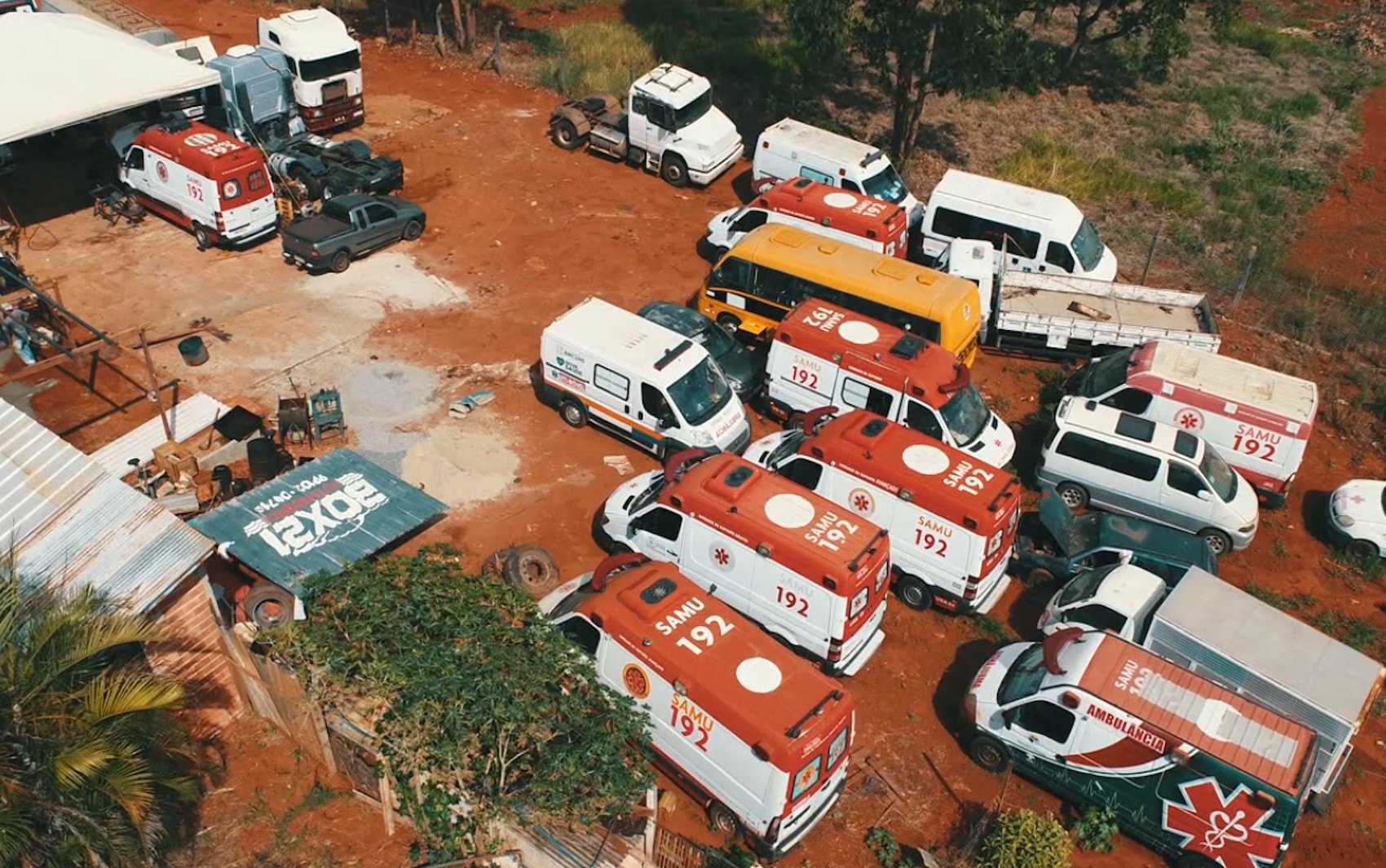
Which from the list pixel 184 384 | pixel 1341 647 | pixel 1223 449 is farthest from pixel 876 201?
pixel 184 384

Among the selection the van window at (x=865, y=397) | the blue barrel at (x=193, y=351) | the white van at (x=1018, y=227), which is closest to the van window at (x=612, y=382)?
the van window at (x=865, y=397)

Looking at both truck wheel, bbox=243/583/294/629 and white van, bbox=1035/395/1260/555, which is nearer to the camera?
truck wheel, bbox=243/583/294/629

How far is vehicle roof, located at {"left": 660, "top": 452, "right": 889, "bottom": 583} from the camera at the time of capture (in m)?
14.7

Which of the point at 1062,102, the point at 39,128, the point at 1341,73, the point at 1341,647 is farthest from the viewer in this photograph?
the point at 1341,73

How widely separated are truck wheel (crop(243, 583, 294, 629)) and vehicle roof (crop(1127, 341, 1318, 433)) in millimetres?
15295

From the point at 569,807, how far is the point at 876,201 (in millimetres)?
17044

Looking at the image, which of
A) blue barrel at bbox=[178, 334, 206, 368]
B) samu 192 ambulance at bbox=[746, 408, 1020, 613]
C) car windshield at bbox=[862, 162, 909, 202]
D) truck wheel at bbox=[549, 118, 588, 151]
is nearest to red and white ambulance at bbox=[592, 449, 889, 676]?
samu 192 ambulance at bbox=[746, 408, 1020, 613]

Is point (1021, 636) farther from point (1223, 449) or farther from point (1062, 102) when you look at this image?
point (1062, 102)

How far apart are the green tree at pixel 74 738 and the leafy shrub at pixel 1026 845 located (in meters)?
9.53

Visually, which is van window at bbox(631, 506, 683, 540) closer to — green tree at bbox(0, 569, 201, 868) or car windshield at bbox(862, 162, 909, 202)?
green tree at bbox(0, 569, 201, 868)

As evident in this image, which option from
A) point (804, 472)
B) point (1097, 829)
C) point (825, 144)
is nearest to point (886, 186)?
point (825, 144)

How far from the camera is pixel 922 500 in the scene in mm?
16250

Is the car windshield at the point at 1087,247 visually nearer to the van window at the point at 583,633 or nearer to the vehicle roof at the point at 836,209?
the vehicle roof at the point at 836,209

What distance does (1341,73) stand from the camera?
Answer: 132 feet
